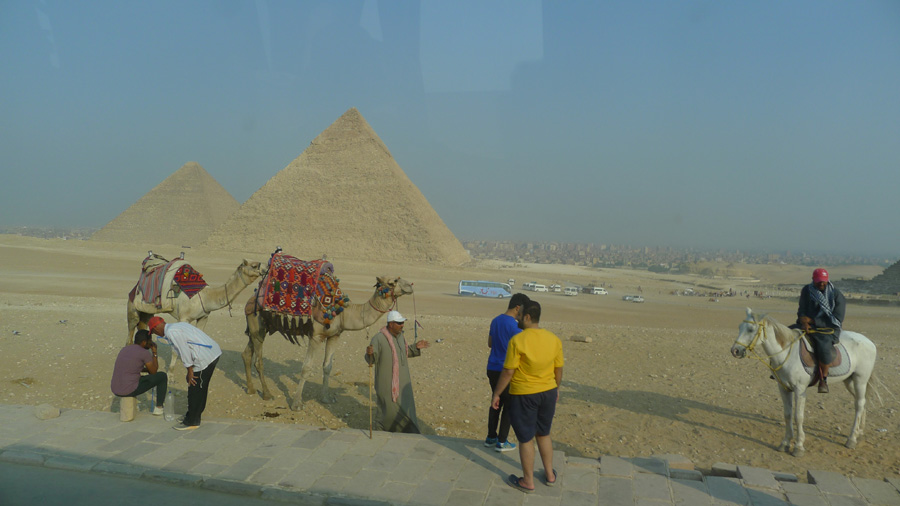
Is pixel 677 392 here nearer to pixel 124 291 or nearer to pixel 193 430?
pixel 193 430

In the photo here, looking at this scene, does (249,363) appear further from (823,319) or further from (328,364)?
(823,319)

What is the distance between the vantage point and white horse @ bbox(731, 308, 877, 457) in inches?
211

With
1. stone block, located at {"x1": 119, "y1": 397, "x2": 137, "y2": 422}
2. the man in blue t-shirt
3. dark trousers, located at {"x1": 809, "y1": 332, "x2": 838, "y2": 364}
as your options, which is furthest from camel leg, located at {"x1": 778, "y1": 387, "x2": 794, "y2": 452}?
stone block, located at {"x1": 119, "y1": 397, "x2": 137, "y2": 422}

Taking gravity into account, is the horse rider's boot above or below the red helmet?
below

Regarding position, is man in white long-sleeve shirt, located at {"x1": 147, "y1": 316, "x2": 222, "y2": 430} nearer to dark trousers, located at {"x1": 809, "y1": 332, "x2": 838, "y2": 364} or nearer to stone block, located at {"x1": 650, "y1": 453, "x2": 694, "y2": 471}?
stone block, located at {"x1": 650, "y1": 453, "x2": 694, "y2": 471}

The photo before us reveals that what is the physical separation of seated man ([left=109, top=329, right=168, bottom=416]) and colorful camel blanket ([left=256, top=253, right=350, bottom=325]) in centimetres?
153

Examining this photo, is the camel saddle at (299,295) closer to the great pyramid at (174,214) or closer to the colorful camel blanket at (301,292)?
the colorful camel blanket at (301,292)

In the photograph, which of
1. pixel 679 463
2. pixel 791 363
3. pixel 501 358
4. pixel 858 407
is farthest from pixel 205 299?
pixel 858 407

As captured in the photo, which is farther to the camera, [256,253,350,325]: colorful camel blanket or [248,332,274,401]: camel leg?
[248,332,274,401]: camel leg

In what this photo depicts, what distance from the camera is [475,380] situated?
26.6 feet

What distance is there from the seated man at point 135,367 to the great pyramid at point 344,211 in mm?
55767

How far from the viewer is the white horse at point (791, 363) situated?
5348 mm

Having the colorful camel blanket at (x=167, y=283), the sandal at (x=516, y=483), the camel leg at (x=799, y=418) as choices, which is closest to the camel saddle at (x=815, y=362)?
the camel leg at (x=799, y=418)

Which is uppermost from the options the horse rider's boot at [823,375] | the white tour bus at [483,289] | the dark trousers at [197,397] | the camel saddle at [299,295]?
the camel saddle at [299,295]
